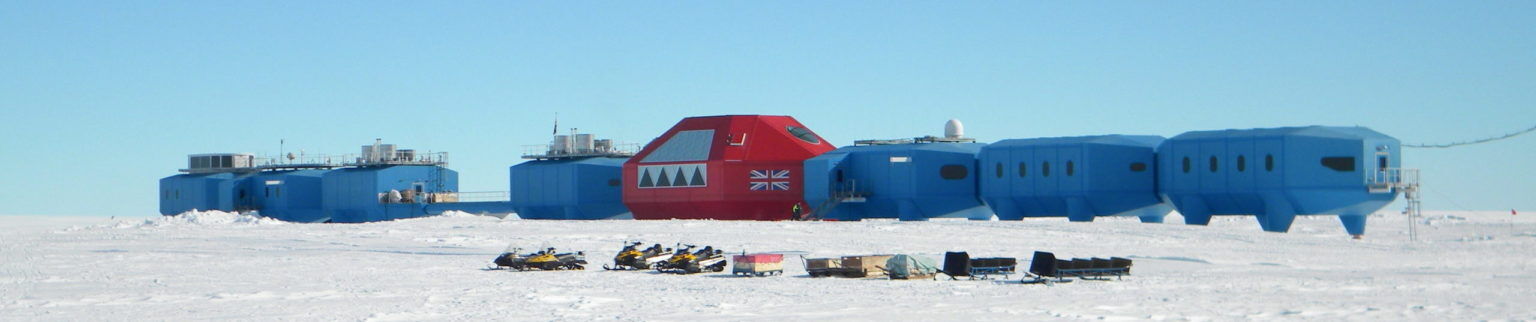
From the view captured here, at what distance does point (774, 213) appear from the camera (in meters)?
61.9

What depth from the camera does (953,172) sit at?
5906 cm

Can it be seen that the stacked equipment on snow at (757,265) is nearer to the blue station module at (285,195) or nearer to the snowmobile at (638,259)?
the snowmobile at (638,259)

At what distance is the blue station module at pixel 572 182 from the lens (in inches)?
2719

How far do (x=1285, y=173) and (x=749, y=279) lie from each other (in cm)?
2537

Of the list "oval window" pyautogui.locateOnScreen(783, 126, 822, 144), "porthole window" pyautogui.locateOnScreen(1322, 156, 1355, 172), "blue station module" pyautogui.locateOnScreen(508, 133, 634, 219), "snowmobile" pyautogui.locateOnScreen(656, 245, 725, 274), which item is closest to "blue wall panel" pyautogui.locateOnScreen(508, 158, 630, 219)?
"blue station module" pyautogui.locateOnScreen(508, 133, 634, 219)

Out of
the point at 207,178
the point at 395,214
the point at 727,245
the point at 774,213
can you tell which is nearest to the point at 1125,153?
the point at 774,213

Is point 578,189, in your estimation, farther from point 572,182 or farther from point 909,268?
point 909,268

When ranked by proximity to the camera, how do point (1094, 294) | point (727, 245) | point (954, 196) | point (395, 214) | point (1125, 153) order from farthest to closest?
point (395, 214)
point (954, 196)
point (1125, 153)
point (727, 245)
point (1094, 294)

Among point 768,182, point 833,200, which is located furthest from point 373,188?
point 833,200

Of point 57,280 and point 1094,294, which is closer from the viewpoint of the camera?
point 1094,294

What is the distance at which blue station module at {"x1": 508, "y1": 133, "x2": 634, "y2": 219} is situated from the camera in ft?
227

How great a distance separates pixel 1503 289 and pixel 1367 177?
22718 millimetres

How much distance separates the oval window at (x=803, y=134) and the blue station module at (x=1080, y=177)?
964 cm

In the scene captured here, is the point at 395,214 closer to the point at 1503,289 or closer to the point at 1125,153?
the point at 1125,153
